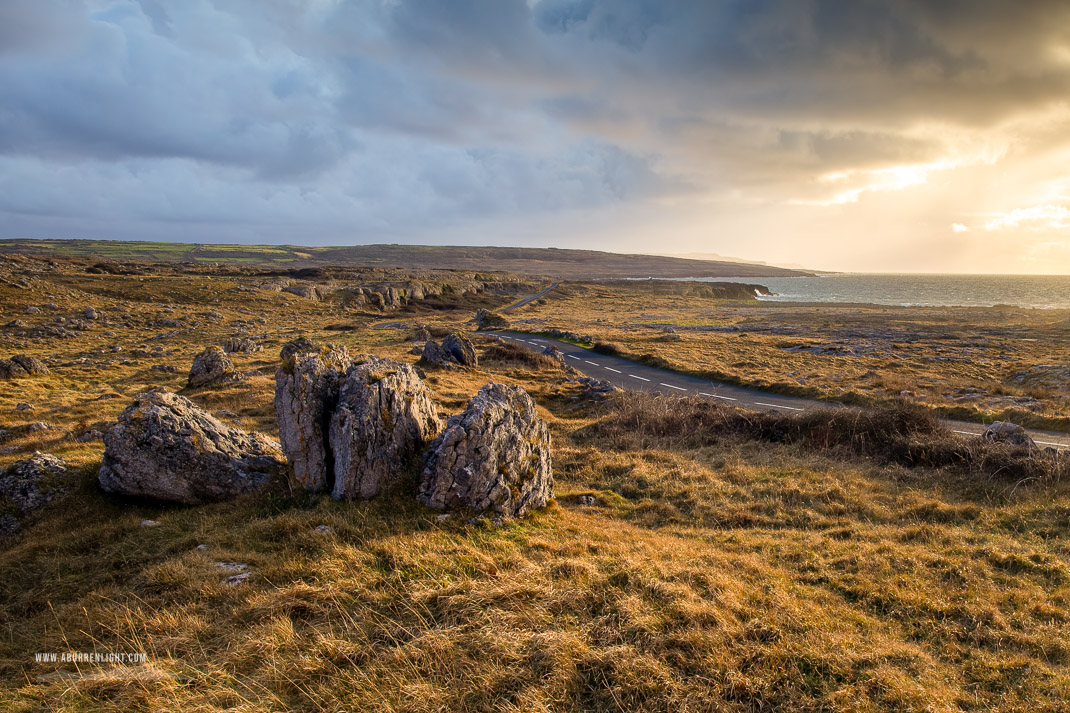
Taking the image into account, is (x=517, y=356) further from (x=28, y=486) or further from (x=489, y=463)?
(x=28, y=486)

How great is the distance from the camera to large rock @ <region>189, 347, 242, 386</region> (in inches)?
1022

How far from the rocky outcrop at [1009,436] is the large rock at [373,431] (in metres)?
17.3

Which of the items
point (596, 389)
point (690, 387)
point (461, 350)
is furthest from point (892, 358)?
point (461, 350)

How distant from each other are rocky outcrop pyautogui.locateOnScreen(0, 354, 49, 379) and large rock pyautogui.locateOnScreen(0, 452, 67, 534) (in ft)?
76.9

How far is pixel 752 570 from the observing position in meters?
8.07

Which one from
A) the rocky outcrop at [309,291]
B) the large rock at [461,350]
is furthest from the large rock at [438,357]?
the rocky outcrop at [309,291]

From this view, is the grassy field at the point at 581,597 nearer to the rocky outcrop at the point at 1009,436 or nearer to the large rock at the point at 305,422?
the large rock at the point at 305,422

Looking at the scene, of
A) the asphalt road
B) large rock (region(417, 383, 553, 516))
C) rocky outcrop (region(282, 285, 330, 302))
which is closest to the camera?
large rock (region(417, 383, 553, 516))

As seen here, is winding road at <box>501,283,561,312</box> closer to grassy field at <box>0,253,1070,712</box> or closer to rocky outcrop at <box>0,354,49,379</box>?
rocky outcrop at <box>0,354,49,379</box>

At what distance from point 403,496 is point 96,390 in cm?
2540

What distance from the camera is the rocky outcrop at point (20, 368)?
25.7 m

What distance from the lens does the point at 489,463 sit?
10086 mm

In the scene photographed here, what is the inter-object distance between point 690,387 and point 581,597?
25751 mm

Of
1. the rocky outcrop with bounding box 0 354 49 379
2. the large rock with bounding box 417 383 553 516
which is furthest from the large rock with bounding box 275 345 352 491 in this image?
the rocky outcrop with bounding box 0 354 49 379
